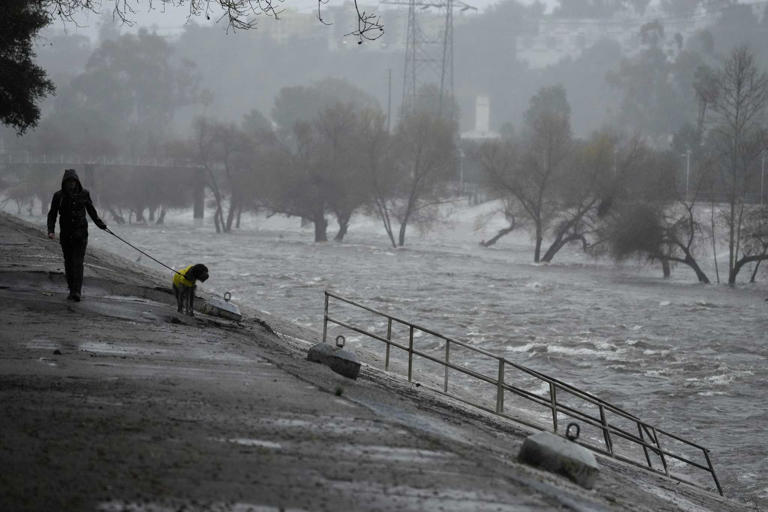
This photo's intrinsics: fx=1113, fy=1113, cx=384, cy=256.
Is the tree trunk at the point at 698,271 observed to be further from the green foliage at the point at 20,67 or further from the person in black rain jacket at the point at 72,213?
the person in black rain jacket at the point at 72,213

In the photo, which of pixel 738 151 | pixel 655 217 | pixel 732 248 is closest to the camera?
pixel 732 248

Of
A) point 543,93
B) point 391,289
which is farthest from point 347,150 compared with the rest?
point 543,93

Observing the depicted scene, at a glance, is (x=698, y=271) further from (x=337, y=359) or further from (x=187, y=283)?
(x=337, y=359)

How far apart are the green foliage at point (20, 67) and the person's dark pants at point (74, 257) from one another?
1245cm

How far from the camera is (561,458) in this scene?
31.5 ft

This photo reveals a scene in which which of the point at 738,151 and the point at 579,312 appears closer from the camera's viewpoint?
the point at 579,312

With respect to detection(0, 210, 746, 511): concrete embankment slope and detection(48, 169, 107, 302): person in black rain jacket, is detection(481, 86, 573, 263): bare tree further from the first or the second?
detection(0, 210, 746, 511): concrete embankment slope

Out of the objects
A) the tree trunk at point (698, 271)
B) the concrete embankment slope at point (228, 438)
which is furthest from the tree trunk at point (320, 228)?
the concrete embankment slope at point (228, 438)

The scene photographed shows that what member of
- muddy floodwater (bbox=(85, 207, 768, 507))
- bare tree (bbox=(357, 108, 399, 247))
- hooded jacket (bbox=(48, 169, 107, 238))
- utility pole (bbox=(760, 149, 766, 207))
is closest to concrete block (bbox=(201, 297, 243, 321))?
hooded jacket (bbox=(48, 169, 107, 238))

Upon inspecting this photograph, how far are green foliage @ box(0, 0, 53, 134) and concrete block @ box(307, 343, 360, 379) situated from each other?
15.8 metres

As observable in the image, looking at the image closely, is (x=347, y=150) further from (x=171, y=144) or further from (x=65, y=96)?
(x=65, y=96)

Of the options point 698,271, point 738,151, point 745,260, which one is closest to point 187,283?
point 745,260

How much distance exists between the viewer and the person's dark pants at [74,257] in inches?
595

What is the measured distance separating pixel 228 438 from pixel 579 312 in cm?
3372
